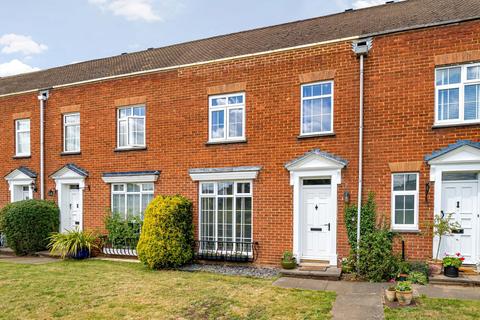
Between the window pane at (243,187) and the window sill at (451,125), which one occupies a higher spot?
the window sill at (451,125)

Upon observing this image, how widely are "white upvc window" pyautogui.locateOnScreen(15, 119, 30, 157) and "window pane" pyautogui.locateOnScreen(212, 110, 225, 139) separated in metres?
8.26

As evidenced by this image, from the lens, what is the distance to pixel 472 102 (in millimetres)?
8625

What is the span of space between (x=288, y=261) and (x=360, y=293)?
230 cm

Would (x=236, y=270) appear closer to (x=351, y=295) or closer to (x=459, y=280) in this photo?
(x=351, y=295)

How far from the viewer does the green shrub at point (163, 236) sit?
33.0ft

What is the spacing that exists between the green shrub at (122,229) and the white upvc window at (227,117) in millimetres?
3868

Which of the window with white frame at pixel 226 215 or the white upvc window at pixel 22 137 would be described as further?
the white upvc window at pixel 22 137

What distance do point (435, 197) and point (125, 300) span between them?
7292 millimetres

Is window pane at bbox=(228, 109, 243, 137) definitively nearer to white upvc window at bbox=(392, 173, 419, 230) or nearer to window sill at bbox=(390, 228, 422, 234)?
white upvc window at bbox=(392, 173, 419, 230)

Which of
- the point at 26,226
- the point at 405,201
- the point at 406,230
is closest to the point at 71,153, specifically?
the point at 26,226

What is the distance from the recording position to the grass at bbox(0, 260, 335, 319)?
21.3ft

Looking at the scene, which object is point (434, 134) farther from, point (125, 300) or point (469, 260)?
point (125, 300)

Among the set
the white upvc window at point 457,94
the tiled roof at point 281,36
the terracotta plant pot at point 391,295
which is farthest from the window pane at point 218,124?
the terracotta plant pot at point 391,295

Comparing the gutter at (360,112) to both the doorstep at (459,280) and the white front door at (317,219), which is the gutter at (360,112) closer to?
the white front door at (317,219)
